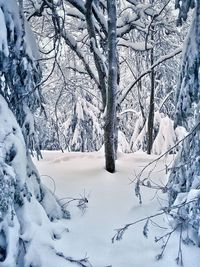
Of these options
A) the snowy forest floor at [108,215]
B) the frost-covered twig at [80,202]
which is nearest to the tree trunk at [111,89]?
the snowy forest floor at [108,215]

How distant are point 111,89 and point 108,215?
211 centimetres

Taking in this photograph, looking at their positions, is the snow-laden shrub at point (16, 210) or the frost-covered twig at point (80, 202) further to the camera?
the frost-covered twig at point (80, 202)

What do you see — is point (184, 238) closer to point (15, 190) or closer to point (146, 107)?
point (15, 190)

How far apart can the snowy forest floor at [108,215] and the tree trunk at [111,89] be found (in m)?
0.25

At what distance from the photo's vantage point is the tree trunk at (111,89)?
625cm

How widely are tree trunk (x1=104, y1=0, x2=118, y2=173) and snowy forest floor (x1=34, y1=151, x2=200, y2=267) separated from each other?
0.25 m

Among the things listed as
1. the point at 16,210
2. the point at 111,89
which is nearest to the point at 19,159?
the point at 16,210

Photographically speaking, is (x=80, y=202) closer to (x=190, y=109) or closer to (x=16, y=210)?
(x=16, y=210)

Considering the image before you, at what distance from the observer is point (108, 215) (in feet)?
16.2

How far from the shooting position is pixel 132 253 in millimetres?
4102

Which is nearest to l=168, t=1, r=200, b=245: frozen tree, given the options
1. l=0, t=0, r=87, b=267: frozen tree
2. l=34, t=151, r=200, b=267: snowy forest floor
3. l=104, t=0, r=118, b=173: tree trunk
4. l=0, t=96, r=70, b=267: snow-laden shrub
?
l=34, t=151, r=200, b=267: snowy forest floor

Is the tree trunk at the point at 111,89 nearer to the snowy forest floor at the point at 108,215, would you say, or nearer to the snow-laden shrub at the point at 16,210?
the snowy forest floor at the point at 108,215

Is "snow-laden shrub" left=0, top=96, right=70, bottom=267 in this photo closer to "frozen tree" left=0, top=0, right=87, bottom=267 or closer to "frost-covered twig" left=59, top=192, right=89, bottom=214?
"frozen tree" left=0, top=0, right=87, bottom=267

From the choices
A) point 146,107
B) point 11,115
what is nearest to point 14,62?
point 11,115
